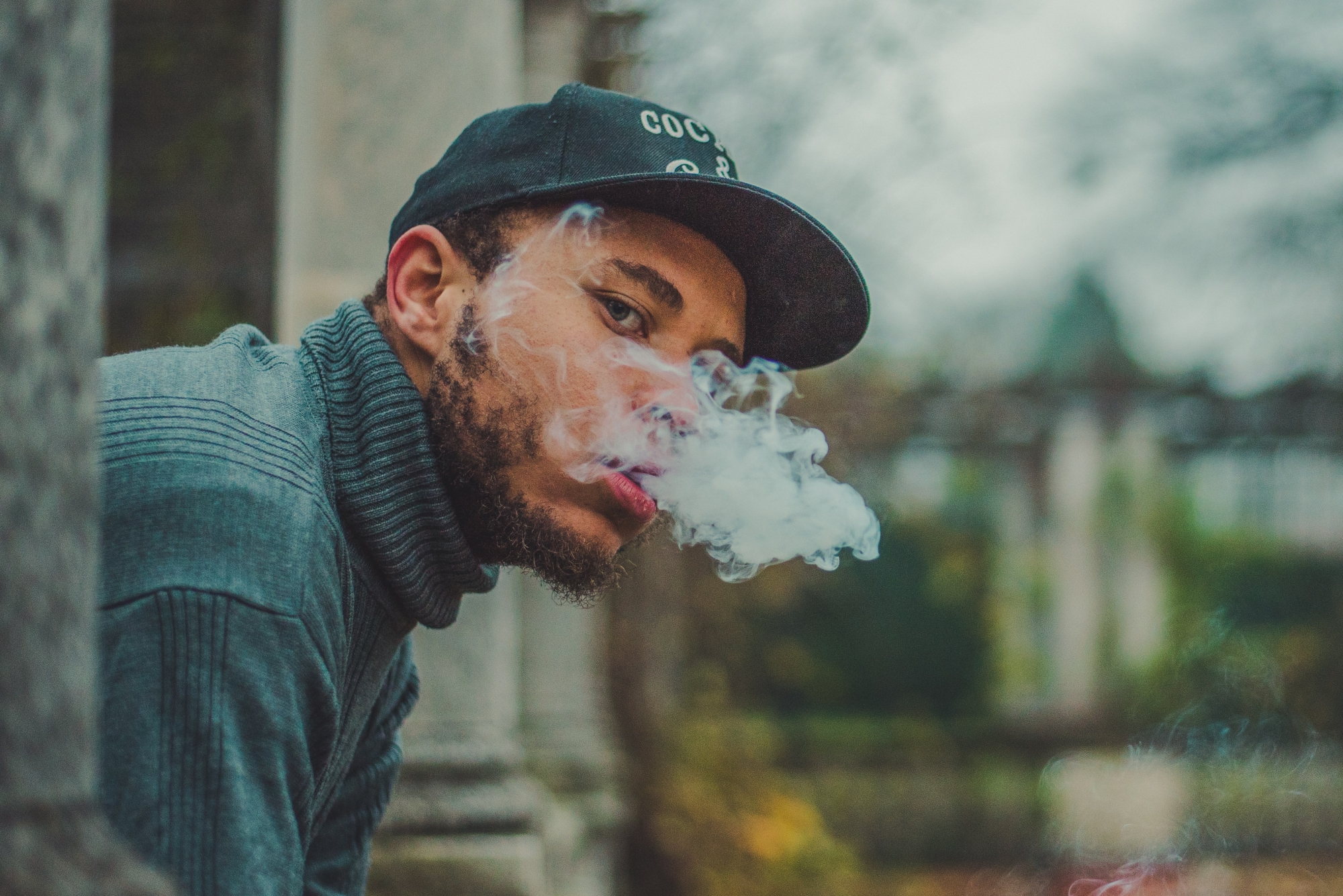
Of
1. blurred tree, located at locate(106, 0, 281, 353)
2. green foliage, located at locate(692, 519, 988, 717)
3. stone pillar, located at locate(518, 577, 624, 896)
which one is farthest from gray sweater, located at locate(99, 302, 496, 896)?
green foliage, located at locate(692, 519, 988, 717)

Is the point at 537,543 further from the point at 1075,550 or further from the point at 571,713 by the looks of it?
the point at 1075,550

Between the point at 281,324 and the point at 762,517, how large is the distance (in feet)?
6.91

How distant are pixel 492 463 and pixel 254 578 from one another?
460mm

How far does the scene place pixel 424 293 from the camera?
179 cm

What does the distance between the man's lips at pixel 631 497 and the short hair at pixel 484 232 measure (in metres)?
0.34

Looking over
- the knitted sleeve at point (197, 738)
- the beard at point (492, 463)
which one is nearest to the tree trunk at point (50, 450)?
the knitted sleeve at point (197, 738)

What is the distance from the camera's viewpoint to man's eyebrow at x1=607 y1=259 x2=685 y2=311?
1685 mm

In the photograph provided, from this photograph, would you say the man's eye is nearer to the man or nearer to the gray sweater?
the man

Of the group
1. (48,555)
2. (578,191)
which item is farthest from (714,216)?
(48,555)

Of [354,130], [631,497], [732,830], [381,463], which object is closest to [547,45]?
[354,130]

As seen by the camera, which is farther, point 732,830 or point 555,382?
point 732,830

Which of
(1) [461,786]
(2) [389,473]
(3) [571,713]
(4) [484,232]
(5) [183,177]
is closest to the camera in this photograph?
(2) [389,473]

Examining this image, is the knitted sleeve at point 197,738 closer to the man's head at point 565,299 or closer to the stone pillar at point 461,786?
the man's head at point 565,299

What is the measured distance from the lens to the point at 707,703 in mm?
6980
